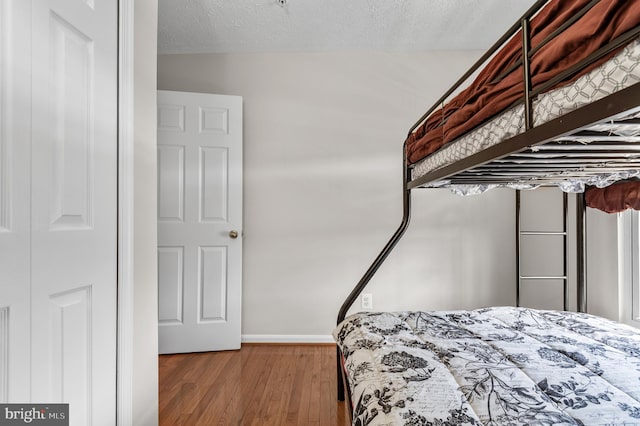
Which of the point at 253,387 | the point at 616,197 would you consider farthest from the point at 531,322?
the point at 253,387

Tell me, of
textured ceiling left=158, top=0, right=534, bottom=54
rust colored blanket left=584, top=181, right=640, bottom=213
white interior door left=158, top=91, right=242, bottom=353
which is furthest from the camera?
white interior door left=158, top=91, right=242, bottom=353

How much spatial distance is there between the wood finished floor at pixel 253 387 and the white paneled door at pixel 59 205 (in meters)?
0.76

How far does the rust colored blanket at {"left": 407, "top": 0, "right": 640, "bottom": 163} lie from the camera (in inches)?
24.5

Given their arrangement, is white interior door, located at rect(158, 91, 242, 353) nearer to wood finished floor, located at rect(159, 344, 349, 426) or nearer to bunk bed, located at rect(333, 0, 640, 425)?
wood finished floor, located at rect(159, 344, 349, 426)

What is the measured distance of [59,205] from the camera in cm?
99

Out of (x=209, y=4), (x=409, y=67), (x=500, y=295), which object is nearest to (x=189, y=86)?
(x=209, y=4)

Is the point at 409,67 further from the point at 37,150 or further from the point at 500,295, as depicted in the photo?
the point at 37,150

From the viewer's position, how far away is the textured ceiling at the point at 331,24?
2326 millimetres

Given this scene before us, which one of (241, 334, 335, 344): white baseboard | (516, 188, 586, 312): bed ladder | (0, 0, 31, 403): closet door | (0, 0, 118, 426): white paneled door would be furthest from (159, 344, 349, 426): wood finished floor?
(516, 188, 586, 312): bed ladder

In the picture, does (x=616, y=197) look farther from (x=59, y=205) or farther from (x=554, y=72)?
(x=59, y=205)

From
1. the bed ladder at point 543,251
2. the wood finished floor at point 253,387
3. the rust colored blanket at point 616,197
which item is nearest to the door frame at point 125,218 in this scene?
the wood finished floor at point 253,387

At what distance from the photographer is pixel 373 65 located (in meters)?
2.93

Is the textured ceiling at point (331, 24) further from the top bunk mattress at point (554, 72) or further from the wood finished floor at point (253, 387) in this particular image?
the wood finished floor at point (253, 387)

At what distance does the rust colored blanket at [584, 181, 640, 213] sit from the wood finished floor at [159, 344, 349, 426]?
6.12ft
